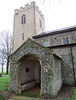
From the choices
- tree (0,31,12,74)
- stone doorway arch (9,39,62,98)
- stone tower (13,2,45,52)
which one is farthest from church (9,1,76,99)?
tree (0,31,12,74)

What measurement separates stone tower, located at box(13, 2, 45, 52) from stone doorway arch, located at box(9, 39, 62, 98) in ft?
39.8

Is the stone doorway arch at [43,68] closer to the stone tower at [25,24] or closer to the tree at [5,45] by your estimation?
the stone tower at [25,24]

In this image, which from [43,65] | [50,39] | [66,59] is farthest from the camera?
[50,39]

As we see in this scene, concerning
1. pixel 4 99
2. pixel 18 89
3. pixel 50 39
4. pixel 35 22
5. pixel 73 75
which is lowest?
pixel 4 99

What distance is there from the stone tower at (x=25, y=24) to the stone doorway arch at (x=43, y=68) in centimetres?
1212

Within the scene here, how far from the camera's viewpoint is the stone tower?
1979cm

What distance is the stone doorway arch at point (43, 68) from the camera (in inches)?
242

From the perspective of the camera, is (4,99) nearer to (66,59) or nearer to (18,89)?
(18,89)

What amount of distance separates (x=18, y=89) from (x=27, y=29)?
15755 millimetres

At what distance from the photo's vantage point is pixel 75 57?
9117mm

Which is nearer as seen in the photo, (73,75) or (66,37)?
(73,75)

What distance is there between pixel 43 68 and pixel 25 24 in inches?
661

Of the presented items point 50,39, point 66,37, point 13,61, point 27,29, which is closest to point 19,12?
point 27,29

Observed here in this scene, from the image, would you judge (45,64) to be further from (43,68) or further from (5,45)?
(5,45)
